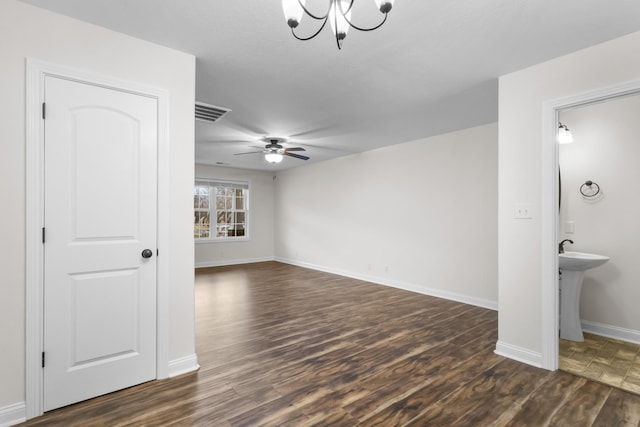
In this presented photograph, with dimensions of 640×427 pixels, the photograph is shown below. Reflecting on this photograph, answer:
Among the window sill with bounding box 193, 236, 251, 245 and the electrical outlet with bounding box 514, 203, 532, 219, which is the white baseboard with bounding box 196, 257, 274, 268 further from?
the electrical outlet with bounding box 514, 203, 532, 219

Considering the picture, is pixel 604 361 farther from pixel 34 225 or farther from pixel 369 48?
pixel 34 225

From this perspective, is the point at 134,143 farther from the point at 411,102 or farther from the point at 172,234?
the point at 411,102

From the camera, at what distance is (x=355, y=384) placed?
230 centimetres

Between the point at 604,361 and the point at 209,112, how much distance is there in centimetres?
470

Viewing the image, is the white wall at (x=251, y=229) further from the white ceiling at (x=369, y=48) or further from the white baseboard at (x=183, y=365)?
the white baseboard at (x=183, y=365)

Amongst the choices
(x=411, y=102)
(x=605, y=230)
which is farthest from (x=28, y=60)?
(x=605, y=230)

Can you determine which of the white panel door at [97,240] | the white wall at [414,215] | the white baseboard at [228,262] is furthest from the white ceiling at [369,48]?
the white baseboard at [228,262]

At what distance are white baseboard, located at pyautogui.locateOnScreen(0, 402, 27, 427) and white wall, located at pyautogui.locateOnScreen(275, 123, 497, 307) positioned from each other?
4714 millimetres

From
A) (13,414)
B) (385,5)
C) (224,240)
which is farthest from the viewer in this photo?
(224,240)

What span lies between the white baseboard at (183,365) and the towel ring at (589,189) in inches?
173

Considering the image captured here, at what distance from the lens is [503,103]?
2850 mm

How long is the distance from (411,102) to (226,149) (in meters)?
3.66

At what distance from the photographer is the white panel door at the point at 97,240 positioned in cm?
197

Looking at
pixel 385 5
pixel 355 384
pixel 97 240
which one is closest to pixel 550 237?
pixel 355 384
